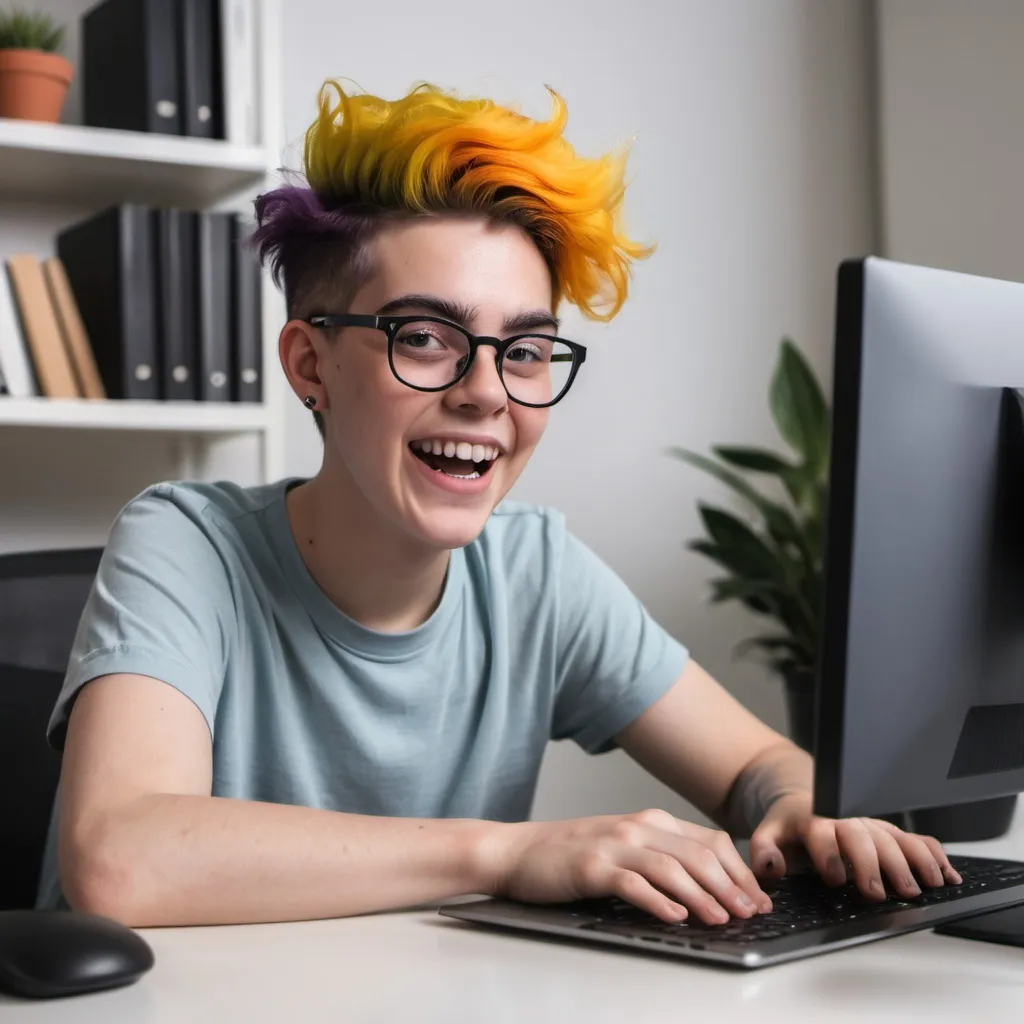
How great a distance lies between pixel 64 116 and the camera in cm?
212

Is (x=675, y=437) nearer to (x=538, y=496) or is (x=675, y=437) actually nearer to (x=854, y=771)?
(x=538, y=496)

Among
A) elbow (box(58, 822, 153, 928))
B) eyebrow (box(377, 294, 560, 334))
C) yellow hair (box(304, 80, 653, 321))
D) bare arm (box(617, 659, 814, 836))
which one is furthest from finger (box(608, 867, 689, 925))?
yellow hair (box(304, 80, 653, 321))

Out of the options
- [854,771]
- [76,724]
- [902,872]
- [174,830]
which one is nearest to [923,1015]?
[854,771]

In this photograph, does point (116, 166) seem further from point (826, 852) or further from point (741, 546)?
point (826, 852)

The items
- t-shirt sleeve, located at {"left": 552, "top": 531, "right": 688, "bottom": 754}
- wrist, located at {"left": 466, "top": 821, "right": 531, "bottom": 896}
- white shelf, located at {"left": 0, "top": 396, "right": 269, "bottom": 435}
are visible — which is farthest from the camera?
white shelf, located at {"left": 0, "top": 396, "right": 269, "bottom": 435}

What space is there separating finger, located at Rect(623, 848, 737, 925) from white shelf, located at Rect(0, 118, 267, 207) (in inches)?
55.0

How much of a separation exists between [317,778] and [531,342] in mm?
471

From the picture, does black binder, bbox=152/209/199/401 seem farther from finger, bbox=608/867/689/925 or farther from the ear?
finger, bbox=608/867/689/925

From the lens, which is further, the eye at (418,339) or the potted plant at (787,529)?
the potted plant at (787,529)

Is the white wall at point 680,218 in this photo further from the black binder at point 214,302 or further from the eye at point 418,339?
the eye at point 418,339

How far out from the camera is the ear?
1.34m

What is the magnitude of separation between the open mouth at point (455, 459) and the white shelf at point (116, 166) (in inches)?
36.2

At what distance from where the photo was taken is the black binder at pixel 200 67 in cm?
196

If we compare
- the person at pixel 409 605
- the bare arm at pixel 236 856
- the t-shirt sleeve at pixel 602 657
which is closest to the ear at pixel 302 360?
the person at pixel 409 605
